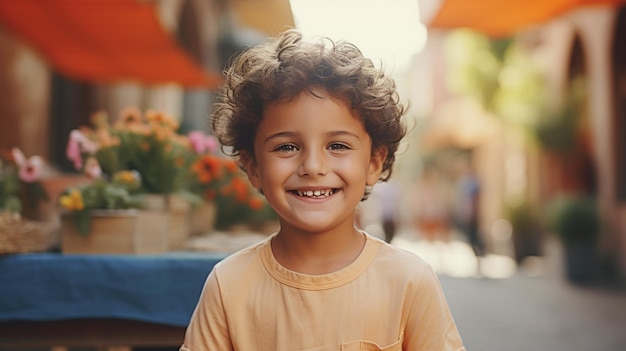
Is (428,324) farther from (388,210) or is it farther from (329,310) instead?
(388,210)

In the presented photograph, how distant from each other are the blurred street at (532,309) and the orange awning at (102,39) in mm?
3866

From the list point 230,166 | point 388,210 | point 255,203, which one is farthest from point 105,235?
point 388,210

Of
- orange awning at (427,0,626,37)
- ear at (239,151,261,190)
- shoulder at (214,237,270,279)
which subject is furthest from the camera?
orange awning at (427,0,626,37)

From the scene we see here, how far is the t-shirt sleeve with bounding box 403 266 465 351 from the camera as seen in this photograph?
1.85 metres

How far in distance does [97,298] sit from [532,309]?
6.18 meters

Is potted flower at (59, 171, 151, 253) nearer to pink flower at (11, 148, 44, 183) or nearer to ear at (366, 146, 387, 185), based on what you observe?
pink flower at (11, 148, 44, 183)

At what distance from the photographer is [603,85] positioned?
1186 cm

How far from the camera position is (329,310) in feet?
6.02

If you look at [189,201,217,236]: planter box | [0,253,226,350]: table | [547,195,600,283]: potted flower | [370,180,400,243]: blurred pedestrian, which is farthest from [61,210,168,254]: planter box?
[370,180,400,243]: blurred pedestrian

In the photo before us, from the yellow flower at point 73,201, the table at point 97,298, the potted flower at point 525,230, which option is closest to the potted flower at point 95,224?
the yellow flower at point 73,201

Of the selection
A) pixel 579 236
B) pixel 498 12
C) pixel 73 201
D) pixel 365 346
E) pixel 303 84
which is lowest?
pixel 579 236

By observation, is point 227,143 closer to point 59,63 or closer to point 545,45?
point 59,63

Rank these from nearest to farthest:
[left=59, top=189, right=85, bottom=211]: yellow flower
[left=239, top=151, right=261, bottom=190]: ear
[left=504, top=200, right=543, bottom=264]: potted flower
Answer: [left=239, top=151, right=261, bottom=190]: ear, [left=59, top=189, right=85, bottom=211]: yellow flower, [left=504, top=200, right=543, bottom=264]: potted flower

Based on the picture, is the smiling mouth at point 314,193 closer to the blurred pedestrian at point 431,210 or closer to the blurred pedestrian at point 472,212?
the blurred pedestrian at point 472,212
